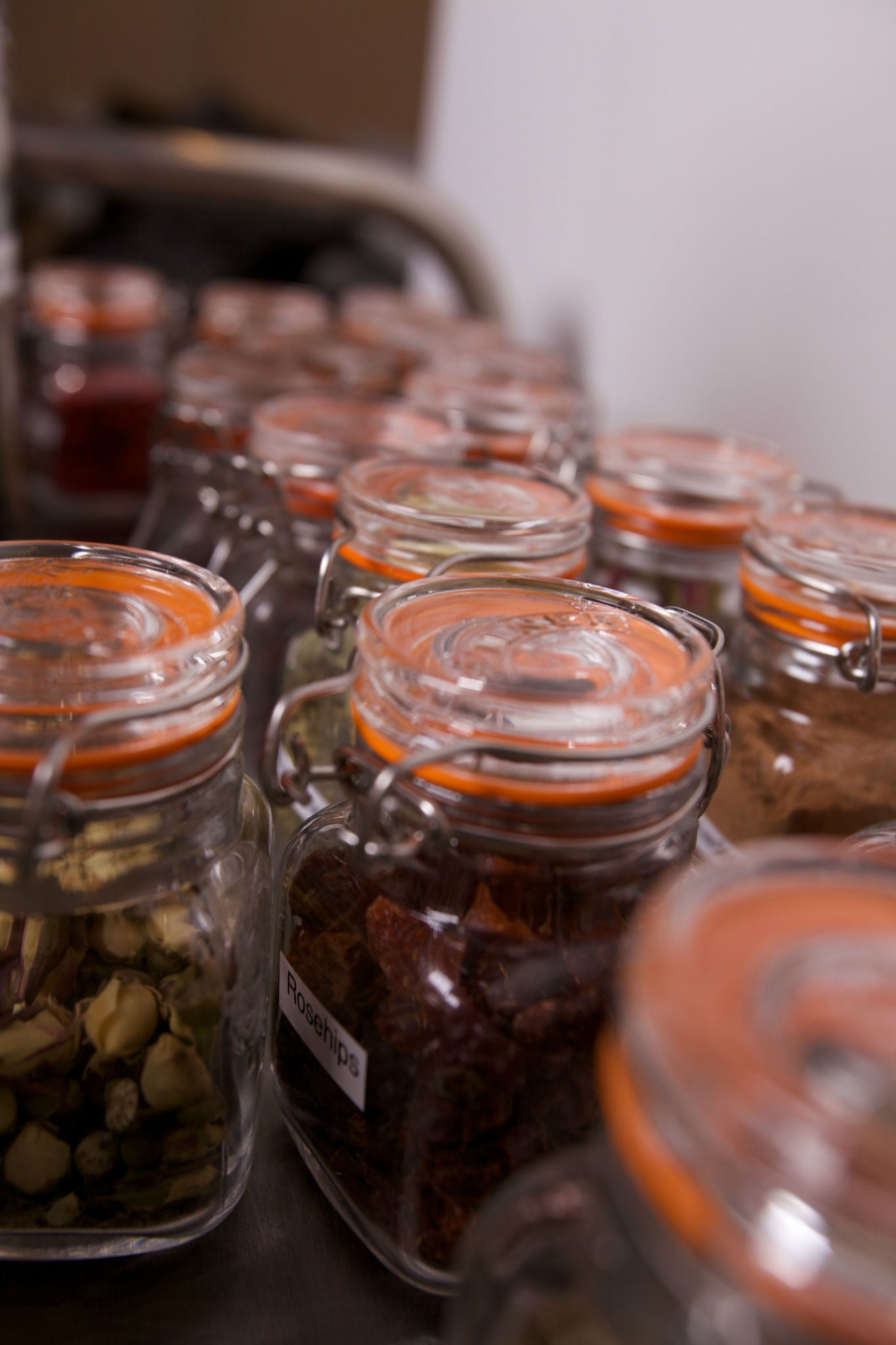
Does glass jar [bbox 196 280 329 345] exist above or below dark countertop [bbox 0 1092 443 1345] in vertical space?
above

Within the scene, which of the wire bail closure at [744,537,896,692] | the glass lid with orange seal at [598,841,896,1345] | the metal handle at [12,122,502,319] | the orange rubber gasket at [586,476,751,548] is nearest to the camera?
the glass lid with orange seal at [598,841,896,1345]

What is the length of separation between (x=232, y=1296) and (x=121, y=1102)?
9cm

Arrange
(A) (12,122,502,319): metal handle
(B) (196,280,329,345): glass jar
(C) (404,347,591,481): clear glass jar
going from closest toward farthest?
(C) (404,347,591,481): clear glass jar → (B) (196,280,329,345): glass jar → (A) (12,122,502,319): metal handle

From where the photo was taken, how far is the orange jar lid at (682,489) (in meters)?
0.60

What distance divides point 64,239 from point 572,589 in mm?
2022

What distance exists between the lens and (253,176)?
4.47 feet

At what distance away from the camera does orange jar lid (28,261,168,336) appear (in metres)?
1.04

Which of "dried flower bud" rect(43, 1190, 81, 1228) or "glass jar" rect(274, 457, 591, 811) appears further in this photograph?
"glass jar" rect(274, 457, 591, 811)

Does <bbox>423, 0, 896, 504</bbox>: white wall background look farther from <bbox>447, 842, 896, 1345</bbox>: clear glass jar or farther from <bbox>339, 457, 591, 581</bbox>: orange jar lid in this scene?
<bbox>447, 842, 896, 1345</bbox>: clear glass jar

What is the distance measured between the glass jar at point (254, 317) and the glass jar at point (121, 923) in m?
0.65

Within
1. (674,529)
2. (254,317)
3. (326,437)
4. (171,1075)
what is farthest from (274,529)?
(254,317)

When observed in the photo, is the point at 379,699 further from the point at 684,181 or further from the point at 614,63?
the point at 614,63

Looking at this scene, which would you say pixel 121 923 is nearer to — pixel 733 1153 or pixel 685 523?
pixel 733 1153

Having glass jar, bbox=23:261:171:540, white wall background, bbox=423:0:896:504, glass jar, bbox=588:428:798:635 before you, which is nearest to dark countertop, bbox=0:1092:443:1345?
glass jar, bbox=588:428:798:635
